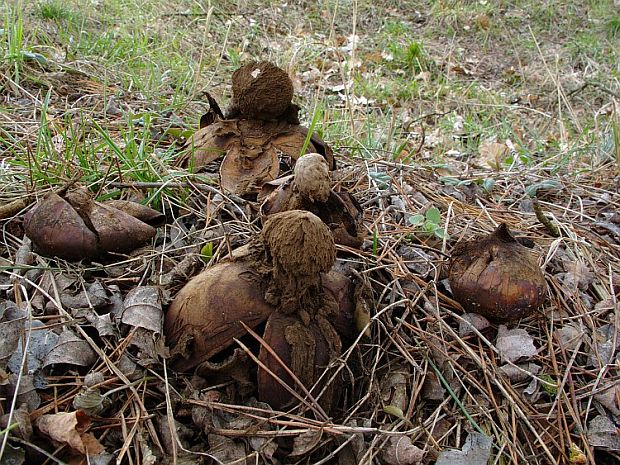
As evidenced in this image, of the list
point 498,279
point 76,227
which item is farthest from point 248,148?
point 498,279

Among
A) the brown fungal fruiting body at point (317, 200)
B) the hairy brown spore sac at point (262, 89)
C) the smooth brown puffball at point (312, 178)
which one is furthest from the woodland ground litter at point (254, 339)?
the hairy brown spore sac at point (262, 89)

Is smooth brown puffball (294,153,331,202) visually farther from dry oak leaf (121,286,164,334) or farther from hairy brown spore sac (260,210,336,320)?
dry oak leaf (121,286,164,334)

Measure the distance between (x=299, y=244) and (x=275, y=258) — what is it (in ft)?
0.27

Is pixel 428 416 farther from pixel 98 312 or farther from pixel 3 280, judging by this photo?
pixel 3 280

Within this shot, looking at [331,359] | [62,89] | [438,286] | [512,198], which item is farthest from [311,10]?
[331,359]

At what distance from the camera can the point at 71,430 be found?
1302 mm

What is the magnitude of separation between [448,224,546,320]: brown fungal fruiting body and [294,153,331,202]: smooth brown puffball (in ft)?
1.72

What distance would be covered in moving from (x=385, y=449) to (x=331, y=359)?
0.90ft

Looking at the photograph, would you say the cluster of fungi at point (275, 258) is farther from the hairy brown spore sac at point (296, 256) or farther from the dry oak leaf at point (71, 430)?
the dry oak leaf at point (71, 430)

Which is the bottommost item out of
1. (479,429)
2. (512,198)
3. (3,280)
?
(3,280)

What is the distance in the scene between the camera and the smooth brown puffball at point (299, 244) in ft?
4.60

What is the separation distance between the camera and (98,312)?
169cm

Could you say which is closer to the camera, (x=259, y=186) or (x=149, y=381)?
(x=149, y=381)

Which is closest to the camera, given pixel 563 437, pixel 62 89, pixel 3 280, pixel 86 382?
pixel 86 382
